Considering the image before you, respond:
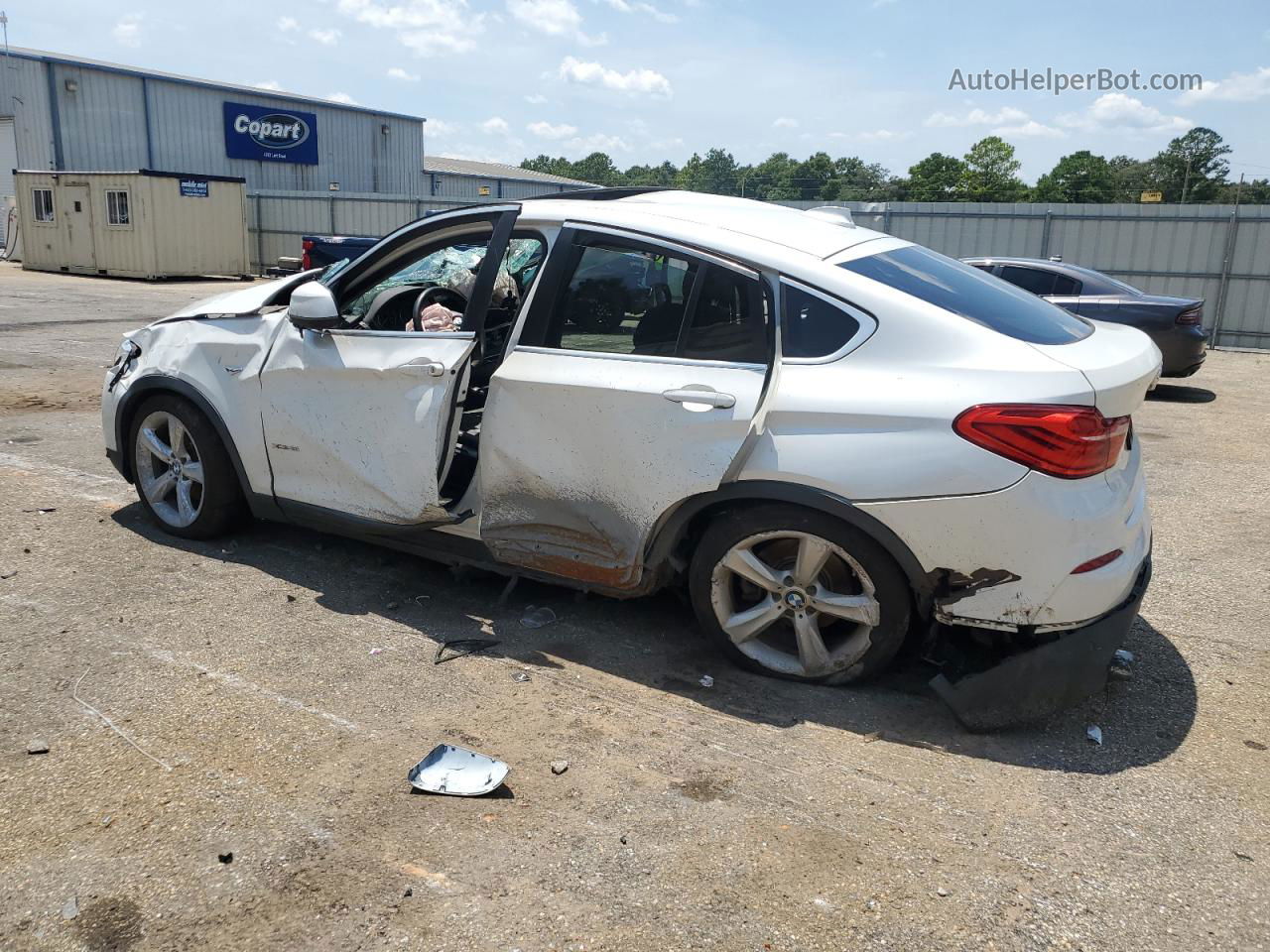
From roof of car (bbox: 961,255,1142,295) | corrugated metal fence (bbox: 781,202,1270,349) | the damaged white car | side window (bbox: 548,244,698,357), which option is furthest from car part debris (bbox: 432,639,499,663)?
corrugated metal fence (bbox: 781,202,1270,349)

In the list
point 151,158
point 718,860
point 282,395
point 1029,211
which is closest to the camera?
point 718,860

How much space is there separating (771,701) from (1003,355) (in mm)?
1446

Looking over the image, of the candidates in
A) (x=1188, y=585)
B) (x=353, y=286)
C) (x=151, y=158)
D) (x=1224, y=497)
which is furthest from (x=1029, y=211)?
(x=151, y=158)

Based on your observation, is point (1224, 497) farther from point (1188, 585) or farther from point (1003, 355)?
point (1003, 355)

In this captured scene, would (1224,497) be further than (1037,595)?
Yes

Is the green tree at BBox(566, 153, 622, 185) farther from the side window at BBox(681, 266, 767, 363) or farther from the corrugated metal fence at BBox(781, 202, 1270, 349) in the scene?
the side window at BBox(681, 266, 767, 363)

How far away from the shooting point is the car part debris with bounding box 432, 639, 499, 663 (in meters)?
3.93

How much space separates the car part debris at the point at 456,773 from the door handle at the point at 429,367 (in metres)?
1.49

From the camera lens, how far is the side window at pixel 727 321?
3561 millimetres

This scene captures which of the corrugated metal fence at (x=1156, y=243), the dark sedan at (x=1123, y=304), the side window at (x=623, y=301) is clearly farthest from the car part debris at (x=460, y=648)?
the corrugated metal fence at (x=1156, y=243)

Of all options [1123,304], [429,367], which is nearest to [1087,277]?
[1123,304]

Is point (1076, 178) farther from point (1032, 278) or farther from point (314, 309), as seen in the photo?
point (314, 309)

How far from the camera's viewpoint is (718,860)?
8.87 feet

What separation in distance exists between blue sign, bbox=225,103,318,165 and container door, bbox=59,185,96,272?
32.5ft
